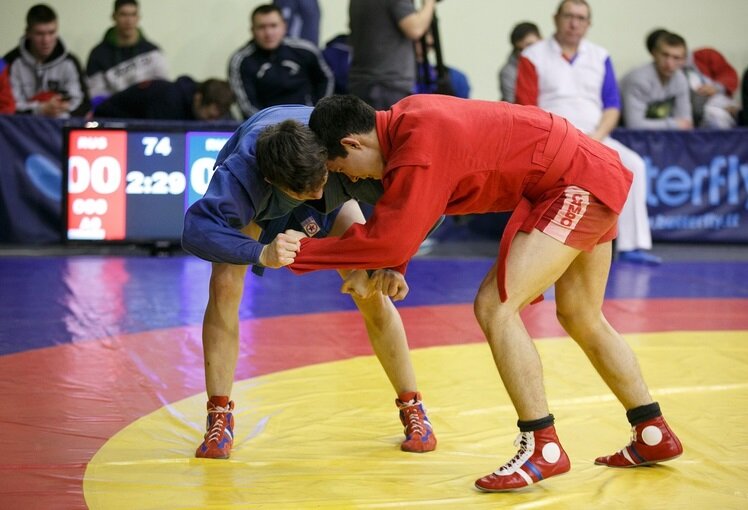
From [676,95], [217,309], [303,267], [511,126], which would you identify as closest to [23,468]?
[217,309]

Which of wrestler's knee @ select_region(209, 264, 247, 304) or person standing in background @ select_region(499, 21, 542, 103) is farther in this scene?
person standing in background @ select_region(499, 21, 542, 103)

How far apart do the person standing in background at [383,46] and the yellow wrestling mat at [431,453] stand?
9.22 ft

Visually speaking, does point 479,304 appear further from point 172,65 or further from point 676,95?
point 172,65

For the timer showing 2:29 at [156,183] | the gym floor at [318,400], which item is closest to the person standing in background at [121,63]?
the timer showing 2:29 at [156,183]

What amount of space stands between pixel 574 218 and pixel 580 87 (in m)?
4.69

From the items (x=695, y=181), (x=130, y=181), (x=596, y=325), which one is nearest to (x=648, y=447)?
(x=596, y=325)

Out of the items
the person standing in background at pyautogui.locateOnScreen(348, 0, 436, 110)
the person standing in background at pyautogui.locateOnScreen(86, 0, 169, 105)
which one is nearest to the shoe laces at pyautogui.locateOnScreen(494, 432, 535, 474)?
the person standing in background at pyautogui.locateOnScreen(348, 0, 436, 110)

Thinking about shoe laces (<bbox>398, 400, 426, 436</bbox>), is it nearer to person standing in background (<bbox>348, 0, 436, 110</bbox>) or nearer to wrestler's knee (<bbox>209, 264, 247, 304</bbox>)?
wrestler's knee (<bbox>209, 264, 247, 304</bbox>)

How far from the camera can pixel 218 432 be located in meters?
3.31

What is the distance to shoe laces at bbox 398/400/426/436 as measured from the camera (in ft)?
11.2

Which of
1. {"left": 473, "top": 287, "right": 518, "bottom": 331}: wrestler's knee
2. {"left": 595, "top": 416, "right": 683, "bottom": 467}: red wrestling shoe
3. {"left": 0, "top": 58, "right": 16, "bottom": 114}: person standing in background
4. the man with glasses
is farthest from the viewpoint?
{"left": 0, "top": 58, "right": 16, "bottom": 114}: person standing in background

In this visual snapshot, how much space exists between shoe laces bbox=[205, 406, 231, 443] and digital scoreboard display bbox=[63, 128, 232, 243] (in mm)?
3968

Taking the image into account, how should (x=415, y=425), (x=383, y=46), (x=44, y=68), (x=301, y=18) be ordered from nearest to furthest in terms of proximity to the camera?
(x=415, y=425), (x=383, y=46), (x=44, y=68), (x=301, y=18)

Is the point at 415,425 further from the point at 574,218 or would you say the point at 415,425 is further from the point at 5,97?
the point at 5,97
